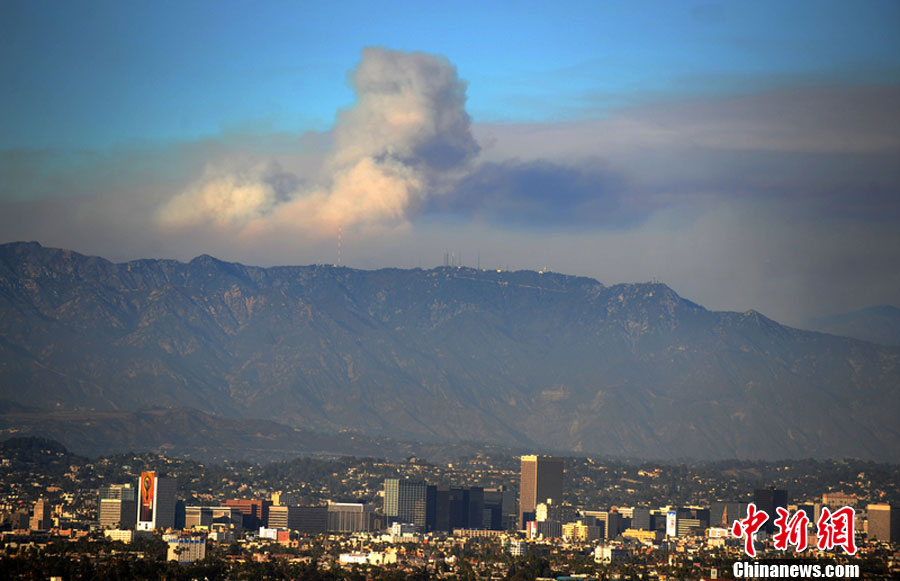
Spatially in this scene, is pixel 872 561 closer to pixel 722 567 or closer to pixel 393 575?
pixel 722 567

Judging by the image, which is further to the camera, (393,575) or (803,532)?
(393,575)

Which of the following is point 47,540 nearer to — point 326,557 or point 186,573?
point 326,557

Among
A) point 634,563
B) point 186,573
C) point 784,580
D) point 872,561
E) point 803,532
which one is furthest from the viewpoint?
point 634,563

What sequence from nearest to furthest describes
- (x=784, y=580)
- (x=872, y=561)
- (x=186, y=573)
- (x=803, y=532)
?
(x=784, y=580) → (x=803, y=532) → (x=186, y=573) → (x=872, y=561)

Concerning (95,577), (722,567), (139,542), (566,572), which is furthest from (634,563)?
(95,577)

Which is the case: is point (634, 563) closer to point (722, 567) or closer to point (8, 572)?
point (722, 567)

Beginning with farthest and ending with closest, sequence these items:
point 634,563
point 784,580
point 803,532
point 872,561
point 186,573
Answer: point 634,563, point 872,561, point 186,573, point 803,532, point 784,580

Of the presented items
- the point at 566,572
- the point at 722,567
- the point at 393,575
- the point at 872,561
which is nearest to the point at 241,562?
the point at 393,575

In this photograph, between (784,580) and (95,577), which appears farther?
(95,577)
